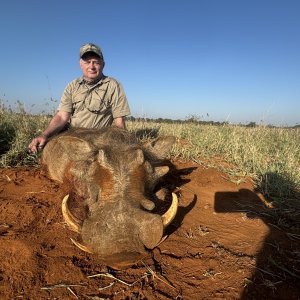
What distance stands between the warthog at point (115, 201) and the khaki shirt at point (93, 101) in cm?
191

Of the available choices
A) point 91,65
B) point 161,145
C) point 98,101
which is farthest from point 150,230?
point 91,65

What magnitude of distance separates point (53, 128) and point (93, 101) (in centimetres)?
75

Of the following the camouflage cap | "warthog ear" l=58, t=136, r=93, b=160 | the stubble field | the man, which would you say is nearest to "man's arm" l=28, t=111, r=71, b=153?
the man

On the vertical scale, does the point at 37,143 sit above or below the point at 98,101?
below

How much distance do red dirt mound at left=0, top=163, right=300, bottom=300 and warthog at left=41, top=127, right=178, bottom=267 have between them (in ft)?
0.56

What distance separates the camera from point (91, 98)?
5.18 m

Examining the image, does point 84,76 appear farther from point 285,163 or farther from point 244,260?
point 244,260

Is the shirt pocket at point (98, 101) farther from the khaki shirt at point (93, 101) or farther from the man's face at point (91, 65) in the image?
the man's face at point (91, 65)

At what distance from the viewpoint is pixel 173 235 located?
2.69 meters

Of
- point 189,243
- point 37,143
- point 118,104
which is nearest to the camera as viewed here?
point 189,243

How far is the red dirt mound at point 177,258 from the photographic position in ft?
6.56

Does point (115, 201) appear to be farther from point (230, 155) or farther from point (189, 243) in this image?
point (230, 155)

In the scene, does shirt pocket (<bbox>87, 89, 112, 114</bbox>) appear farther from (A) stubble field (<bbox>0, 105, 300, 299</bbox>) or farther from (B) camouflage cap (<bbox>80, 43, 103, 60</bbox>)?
(A) stubble field (<bbox>0, 105, 300, 299</bbox>)

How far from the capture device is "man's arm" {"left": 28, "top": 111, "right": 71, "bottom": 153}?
434 centimetres
